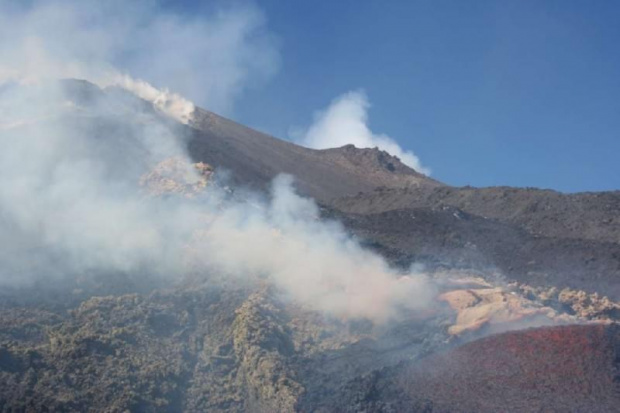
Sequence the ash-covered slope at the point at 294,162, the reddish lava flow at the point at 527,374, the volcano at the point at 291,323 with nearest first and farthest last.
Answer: the reddish lava flow at the point at 527,374
the volcano at the point at 291,323
the ash-covered slope at the point at 294,162

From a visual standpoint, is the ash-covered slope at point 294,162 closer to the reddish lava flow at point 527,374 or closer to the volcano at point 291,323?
the volcano at point 291,323

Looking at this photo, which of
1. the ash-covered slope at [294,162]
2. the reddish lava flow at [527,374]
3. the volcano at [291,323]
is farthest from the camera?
the ash-covered slope at [294,162]

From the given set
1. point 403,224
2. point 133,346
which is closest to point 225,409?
point 133,346

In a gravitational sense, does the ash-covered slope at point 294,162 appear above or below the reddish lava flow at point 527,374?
above

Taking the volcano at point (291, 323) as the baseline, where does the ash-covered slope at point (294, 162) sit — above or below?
above

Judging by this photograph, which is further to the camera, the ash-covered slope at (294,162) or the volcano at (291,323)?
the ash-covered slope at (294,162)

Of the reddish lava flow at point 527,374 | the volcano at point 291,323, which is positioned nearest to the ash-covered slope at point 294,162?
the volcano at point 291,323

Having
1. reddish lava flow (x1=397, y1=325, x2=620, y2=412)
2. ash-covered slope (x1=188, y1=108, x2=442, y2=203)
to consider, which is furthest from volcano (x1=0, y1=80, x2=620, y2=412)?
ash-covered slope (x1=188, y1=108, x2=442, y2=203)

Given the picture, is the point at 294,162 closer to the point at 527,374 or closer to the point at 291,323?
the point at 291,323

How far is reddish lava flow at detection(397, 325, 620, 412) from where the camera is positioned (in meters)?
17.0

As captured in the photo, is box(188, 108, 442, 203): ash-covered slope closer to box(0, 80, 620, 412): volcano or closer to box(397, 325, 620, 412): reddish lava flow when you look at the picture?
box(0, 80, 620, 412): volcano

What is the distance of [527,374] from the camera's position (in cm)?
1816

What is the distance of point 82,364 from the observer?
20.1m

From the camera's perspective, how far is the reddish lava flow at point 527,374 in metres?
17.0
